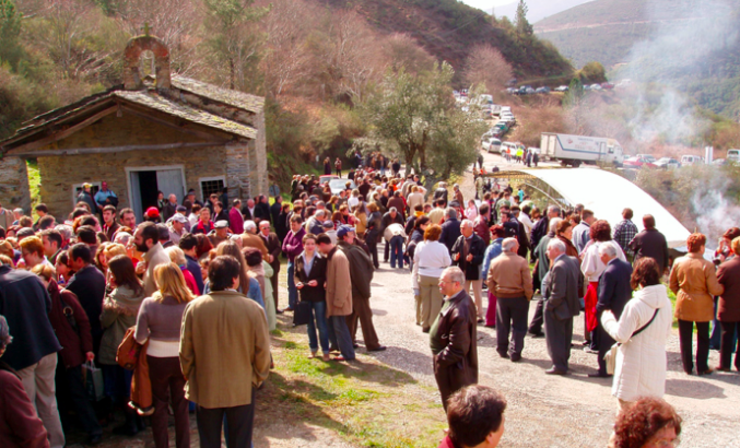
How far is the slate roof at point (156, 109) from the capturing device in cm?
1451

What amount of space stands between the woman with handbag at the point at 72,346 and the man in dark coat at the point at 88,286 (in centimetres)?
19

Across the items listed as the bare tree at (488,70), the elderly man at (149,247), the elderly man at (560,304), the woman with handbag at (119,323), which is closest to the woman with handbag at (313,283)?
the elderly man at (149,247)

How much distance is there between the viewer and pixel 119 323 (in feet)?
15.6

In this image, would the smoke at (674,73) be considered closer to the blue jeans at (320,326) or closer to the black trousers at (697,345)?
the black trousers at (697,345)

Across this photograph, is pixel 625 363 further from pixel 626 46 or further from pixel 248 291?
pixel 626 46

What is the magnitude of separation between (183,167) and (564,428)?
14097mm

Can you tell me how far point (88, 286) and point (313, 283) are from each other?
2518 millimetres

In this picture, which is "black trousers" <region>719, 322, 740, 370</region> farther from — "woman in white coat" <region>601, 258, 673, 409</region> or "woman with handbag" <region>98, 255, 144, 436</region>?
"woman with handbag" <region>98, 255, 144, 436</region>

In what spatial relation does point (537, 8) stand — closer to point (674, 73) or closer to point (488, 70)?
point (488, 70)

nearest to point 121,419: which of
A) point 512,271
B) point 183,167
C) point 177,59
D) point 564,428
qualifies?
point 564,428

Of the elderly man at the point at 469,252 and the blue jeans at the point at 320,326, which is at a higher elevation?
the elderly man at the point at 469,252

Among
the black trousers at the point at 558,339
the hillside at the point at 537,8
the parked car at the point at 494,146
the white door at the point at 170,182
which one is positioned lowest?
the black trousers at the point at 558,339

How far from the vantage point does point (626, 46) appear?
123 m

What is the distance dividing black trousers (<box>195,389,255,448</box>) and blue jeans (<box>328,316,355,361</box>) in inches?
115
